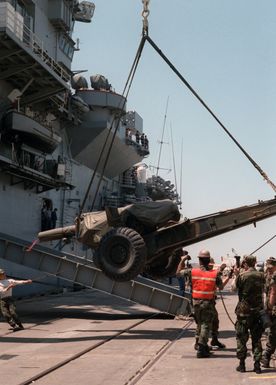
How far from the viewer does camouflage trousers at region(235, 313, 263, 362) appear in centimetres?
816

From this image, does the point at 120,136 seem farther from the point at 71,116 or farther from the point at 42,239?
the point at 42,239

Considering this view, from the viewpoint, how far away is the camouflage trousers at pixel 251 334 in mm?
8156

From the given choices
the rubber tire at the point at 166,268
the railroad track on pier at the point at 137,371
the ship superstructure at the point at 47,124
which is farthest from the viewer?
the ship superstructure at the point at 47,124

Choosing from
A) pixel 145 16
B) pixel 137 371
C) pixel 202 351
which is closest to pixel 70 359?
pixel 137 371

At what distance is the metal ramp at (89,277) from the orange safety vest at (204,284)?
6.92m

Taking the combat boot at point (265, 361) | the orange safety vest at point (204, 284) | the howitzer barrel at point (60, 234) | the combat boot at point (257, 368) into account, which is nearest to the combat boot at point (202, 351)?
the orange safety vest at point (204, 284)

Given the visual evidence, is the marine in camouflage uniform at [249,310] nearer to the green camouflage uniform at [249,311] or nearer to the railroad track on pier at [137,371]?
the green camouflage uniform at [249,311]

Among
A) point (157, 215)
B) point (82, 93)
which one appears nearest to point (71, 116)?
point (82, 93)

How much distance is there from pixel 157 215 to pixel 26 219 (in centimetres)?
1435

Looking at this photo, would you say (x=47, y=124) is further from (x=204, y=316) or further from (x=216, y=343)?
(x=204, y=316)

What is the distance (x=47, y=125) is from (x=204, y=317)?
65.1 ft

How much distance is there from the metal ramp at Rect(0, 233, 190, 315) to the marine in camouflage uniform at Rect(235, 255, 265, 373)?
814 cm

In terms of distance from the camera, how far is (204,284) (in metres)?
9.68

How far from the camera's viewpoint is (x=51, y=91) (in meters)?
25.9
